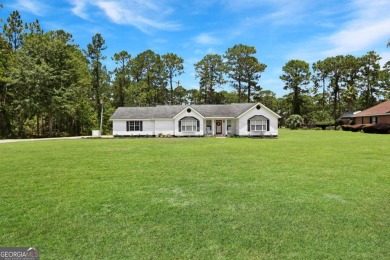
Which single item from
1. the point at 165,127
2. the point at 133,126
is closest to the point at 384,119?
the point at 165,127

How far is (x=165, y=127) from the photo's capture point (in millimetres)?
36812

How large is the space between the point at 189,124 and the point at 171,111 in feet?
12.0

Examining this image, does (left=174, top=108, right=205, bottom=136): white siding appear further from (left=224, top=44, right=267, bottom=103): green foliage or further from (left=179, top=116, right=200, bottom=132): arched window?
(left=224, top=44, right=267, bottom=103): green foliage

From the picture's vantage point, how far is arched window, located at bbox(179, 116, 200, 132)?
36.0m

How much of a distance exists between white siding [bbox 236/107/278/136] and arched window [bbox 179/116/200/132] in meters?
5.45

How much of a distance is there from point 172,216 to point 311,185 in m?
4.50

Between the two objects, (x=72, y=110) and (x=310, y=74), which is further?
(x=310, y=74)

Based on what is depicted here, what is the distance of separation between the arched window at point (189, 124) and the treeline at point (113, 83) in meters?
13.8

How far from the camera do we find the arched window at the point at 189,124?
36031mm

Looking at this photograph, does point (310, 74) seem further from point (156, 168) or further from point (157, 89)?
point (156, 168)

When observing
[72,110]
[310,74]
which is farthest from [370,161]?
[310,74]

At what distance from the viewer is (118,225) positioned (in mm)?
5371

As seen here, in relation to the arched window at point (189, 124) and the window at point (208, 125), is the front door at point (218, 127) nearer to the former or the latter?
the window at point (208, 125)

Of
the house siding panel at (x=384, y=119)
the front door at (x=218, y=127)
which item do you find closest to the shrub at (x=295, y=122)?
the house siding panel at (x=384, y=119)
